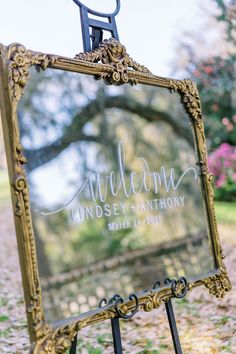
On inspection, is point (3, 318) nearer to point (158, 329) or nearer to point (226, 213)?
point (158, 329)

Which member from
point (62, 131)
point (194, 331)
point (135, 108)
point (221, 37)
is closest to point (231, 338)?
point (194, 331)

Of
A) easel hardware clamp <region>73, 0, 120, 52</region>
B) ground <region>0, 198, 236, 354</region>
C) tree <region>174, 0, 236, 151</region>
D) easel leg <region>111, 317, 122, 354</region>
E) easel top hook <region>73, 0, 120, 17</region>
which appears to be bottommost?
ground <region>0, 198, 236, 354</region>

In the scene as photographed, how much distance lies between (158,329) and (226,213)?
12.2 ft

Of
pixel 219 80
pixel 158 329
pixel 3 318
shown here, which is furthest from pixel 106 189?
pixel 219 80

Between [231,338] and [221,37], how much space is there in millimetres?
5018

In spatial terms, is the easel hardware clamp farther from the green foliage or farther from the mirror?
the green foliage

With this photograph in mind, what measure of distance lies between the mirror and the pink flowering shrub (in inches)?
184

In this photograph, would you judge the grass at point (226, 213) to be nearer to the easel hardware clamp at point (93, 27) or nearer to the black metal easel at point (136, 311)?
the black metal easel at point (136, 311)

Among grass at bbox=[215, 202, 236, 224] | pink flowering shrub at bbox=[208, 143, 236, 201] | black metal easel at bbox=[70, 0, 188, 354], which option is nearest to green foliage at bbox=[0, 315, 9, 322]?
black metal easel at bbox=[70, 0, 188, 354]

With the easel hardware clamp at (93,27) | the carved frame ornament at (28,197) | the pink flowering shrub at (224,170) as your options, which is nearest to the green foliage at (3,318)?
the carved frame ornament at (28,197)

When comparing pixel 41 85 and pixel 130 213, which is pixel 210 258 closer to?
pixel 130 213

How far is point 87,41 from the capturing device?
6.53 ft

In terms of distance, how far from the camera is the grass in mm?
6605

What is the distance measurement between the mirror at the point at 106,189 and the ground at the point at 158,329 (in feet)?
3.28
